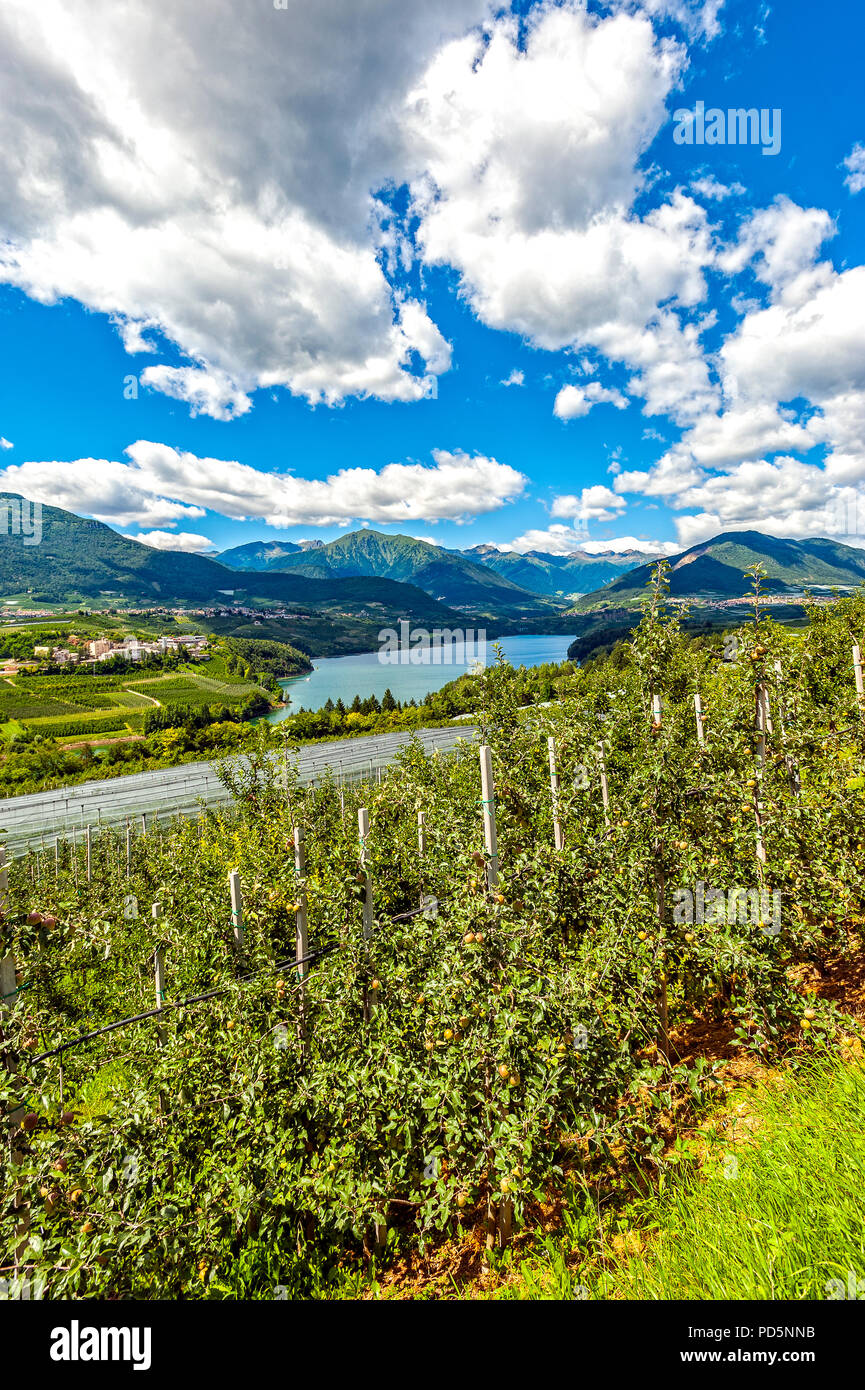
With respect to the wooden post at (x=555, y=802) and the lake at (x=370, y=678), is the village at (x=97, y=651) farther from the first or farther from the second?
the wooden post at (x=555, y=802)

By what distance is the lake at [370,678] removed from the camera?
3536 inches

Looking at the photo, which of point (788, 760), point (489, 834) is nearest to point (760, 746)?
point (788, 760)

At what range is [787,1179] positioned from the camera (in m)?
2.49

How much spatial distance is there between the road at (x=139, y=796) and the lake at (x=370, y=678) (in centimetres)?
3019

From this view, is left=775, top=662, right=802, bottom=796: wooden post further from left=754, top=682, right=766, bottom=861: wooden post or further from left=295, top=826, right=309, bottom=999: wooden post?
left=295, top=826, right=309, bottom=999: wooden post

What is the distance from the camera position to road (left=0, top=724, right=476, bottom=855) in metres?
25.9

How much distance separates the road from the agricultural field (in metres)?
17.9

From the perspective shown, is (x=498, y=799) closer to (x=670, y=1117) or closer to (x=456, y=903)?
(x=456, y=903)

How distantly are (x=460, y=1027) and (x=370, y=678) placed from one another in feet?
381

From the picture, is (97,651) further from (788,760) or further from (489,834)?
(788,760)

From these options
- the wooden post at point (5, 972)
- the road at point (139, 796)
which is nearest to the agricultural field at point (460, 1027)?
the wooden post at point (5, 972)

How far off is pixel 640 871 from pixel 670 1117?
160 centimetres
